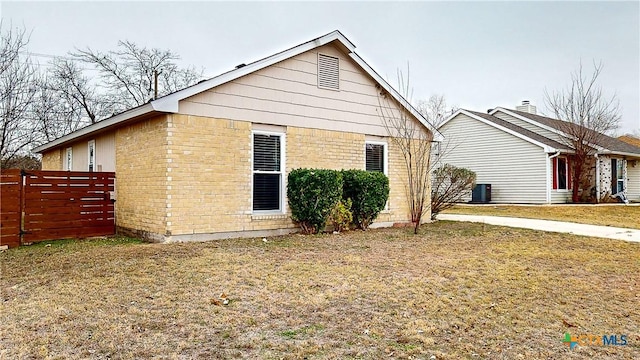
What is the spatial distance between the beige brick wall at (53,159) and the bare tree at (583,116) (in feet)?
77.5

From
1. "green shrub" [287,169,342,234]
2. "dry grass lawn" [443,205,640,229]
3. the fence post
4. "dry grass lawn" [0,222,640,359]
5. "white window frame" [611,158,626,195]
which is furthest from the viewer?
"white window frame" [611,158,626,195]

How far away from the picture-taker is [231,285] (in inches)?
224

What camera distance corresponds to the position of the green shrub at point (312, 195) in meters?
10.1

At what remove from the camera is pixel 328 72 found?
11508 millimetres

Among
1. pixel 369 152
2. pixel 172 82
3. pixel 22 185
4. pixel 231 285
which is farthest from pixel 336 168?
pixel 172 82

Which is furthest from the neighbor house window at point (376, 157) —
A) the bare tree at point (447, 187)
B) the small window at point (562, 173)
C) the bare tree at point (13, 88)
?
the bare tree at point (13, 88)

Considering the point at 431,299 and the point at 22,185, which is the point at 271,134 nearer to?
the point at 22,185

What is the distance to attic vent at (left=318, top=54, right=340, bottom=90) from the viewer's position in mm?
11352

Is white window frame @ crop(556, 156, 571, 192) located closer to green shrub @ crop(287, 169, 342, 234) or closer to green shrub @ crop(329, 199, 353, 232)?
green shrub @ crop(329, 199, 353, 232)

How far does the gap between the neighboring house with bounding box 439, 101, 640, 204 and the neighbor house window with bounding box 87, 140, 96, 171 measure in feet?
54.0

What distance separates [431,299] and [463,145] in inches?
853

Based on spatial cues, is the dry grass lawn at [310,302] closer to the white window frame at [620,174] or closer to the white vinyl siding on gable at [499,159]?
the white vinyl siding on gable at [499,159]

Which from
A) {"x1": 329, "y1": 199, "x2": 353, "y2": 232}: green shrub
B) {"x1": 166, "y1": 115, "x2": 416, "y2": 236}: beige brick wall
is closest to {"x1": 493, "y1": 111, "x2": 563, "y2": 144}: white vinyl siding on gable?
{"x1": 329, "y1": 199, "x2": 353, "y2": 232}: green shrub

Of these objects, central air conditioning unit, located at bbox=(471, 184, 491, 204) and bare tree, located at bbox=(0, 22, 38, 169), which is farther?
central air conditioning unit, located at bbox=(471, 184, 491, 204)
